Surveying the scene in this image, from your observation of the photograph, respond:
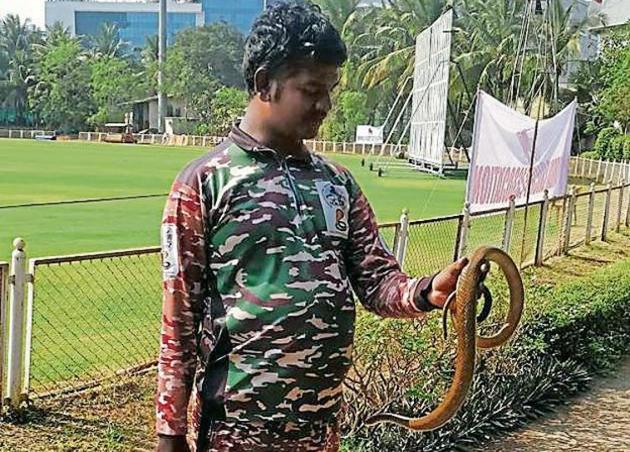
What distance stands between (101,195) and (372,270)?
665 inches

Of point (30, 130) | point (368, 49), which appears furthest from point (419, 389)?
point (30, 130)

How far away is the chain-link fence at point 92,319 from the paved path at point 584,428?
79.7 inches

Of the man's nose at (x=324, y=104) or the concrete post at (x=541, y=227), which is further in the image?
the concrete post at (x=541, y=227)

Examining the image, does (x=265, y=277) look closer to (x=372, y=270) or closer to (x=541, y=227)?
(x=372, y=270)

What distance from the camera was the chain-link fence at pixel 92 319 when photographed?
469cm

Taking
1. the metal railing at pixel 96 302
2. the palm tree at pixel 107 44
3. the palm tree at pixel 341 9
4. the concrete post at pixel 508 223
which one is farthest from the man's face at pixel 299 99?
the palm tree at pixel 107 44

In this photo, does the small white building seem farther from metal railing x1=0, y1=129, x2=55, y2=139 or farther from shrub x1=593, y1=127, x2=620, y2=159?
shrub x1=593, y1=127, x2=620, y2=159

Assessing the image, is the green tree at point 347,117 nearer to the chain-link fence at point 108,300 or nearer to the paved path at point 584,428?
the chain-link fence at point 108,300

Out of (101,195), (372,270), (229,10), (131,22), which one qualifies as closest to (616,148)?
(101,195)

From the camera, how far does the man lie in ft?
5.18

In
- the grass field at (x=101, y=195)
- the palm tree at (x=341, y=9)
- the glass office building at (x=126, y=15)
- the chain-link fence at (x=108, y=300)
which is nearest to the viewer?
the chain-link fence at (x=108, y=300)

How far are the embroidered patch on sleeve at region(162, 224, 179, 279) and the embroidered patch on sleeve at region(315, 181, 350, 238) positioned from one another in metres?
0.28

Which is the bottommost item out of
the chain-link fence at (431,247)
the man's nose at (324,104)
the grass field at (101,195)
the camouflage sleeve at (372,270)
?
the grass field at (101,195)

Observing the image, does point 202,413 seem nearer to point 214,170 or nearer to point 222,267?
point 222,267
